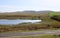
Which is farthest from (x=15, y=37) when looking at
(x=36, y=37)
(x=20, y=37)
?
(x=36, y=37)

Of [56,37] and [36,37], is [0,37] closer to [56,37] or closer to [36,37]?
[36,37]

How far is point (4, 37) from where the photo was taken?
21.0 m

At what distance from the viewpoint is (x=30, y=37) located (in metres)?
21.1

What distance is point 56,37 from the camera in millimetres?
21578

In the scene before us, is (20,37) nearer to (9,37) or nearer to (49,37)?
(9,37)

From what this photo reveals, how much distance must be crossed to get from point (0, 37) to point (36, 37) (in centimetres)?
408

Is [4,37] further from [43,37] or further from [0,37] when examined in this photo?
[43,37]

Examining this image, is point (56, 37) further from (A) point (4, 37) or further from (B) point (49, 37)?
(A) point (4, 37)

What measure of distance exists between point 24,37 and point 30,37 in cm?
70

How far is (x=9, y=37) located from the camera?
68.8 feet

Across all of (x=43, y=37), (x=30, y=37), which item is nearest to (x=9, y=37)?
(x=30, y=37)

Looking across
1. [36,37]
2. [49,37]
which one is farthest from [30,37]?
[49,37]

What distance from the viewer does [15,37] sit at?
2097cm

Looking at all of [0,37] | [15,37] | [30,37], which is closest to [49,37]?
[30,37]
